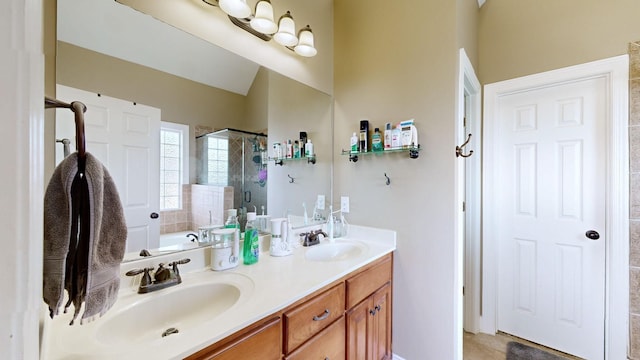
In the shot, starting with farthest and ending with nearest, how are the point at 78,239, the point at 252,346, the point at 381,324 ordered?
the point at 381,324
the point at 252,346
the point at 78,239

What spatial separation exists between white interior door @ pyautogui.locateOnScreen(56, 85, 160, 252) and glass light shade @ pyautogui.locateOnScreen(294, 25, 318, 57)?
999 millimetres

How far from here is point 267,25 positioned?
1.47 m

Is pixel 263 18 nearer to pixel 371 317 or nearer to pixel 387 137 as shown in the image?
pixel 387 137

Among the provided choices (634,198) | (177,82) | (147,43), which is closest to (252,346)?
(177,82)

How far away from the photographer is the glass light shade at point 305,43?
5.70 ft

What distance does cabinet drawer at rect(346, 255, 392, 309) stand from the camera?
1.33 meters

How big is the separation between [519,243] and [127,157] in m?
2.68

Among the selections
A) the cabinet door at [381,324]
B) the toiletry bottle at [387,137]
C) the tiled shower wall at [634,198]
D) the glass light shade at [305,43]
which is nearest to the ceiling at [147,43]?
the glass light shade at [305,43]

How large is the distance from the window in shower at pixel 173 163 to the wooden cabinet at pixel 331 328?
730mm

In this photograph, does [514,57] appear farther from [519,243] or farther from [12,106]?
[12,106]

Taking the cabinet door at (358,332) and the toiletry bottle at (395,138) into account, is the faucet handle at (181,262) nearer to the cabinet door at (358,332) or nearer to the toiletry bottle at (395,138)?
the cabinet door at (358,332)

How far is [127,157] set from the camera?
1125mm

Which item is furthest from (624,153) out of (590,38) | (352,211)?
(352,211)

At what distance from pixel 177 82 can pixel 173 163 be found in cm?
40
